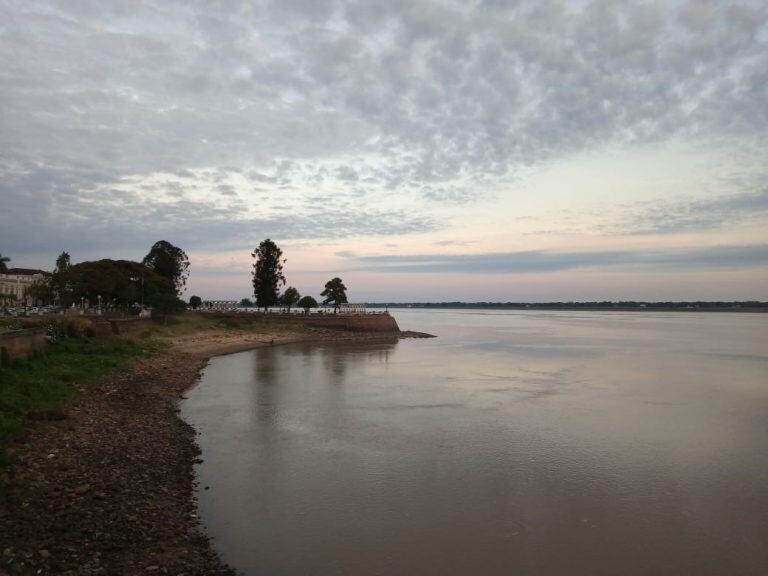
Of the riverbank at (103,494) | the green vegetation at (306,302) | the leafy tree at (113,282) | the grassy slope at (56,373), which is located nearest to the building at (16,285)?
the leafy tree at (113,282)

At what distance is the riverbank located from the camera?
7.61 m

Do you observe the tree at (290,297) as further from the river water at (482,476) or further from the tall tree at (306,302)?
the river water at (482,476)

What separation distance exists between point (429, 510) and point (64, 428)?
929cm

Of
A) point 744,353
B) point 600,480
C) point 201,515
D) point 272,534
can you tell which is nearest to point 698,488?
point 600,480

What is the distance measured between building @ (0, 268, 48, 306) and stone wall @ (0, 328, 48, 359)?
68988 millimetres

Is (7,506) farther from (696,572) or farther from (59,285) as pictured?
(59,285)

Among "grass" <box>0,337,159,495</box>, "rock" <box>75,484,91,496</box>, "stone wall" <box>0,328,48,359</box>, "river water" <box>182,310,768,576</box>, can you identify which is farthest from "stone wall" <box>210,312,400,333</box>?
"rock" <box>75,484,91,496</box>

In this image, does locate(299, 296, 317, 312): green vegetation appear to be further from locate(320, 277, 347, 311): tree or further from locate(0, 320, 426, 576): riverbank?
locate(0, 320, 426, 576): riverbank

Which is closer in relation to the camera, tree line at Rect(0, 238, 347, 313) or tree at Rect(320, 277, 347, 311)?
tree line at Rect(0, 238, 347, 313)

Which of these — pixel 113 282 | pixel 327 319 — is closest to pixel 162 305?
pixel 113 282

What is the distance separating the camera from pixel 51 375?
58.5ft

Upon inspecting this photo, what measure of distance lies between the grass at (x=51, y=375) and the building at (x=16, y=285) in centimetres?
6438

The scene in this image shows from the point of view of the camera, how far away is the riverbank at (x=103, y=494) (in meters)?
7.61

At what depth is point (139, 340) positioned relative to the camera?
35.0m
